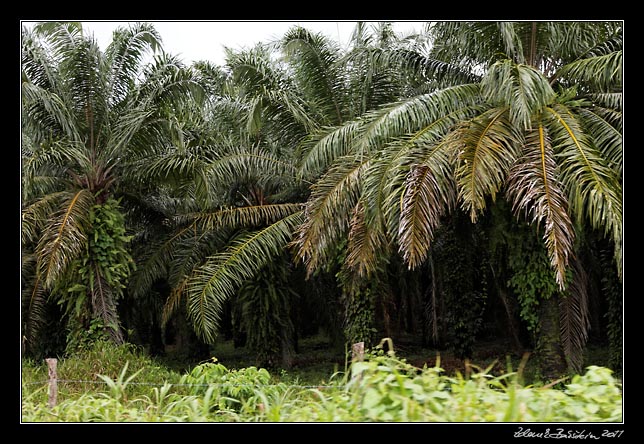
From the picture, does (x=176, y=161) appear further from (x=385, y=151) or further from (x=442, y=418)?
(x=442, y=418)

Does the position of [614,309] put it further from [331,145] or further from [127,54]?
[127,54]

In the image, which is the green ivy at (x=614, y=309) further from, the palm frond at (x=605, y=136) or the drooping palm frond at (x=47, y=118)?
the drooping palm frond at (x=47, y=118)

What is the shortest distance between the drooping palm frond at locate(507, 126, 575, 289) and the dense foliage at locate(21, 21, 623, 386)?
0.03 meters

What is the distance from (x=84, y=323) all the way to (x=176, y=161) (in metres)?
3.57

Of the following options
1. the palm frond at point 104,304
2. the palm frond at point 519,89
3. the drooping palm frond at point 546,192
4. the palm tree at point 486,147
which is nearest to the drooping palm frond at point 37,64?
the palm frond at point 104,304

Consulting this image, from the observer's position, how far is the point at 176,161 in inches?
463

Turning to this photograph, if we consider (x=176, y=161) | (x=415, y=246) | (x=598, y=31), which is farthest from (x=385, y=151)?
(x=176, y=161)

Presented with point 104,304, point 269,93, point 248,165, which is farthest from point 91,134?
point 269,93

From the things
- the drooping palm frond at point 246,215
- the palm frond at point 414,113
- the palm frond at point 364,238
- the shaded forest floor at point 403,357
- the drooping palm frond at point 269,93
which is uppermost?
the drooping palm frond at point 269,93

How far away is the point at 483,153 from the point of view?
7.69 metres

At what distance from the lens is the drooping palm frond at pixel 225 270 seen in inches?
452

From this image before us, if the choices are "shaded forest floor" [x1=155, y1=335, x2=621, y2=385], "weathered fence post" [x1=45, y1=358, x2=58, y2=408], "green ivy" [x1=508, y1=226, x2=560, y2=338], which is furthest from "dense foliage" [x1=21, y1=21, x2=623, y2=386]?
"weathered fence post" [x1=45, y1=358, x2=58, y2=408]

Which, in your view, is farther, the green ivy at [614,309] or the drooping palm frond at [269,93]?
the drooping palm frond at [269,93]

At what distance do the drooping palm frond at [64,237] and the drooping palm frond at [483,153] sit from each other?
6.60 metres
